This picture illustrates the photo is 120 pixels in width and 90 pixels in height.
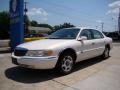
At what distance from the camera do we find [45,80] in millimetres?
4805

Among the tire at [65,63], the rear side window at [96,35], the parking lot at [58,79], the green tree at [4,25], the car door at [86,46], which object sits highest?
the green tree at [4,25]

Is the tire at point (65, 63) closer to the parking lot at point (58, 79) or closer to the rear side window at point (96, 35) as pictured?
the parking lot at point (58, 79)

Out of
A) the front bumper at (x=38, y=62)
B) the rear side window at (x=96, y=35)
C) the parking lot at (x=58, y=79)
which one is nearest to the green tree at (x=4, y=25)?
the rear side window at (x=96, y=35)

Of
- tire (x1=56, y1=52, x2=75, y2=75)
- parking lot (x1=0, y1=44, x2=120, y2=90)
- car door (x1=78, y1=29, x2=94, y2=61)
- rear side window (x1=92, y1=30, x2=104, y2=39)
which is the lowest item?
parking lot (x1=0, y1=44, x2=120, y2=90)

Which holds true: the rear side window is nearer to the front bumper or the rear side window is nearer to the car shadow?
the car shadow

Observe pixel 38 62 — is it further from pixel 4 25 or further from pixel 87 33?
pixel 4 25

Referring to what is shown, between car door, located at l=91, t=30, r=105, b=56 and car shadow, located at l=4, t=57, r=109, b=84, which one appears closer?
car shadow, located at l=4, t=57, r=109, b=84

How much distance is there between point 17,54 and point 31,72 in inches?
31.7

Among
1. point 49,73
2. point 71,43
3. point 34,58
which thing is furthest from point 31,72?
point 71,43

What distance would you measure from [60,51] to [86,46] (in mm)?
1499

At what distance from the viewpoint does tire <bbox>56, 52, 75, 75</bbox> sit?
5125mm

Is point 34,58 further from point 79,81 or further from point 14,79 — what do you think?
point 79,81

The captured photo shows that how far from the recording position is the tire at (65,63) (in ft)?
16.8

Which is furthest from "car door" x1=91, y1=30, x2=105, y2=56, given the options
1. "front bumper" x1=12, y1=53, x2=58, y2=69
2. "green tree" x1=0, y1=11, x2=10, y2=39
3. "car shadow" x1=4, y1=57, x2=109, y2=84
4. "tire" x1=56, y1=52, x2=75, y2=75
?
"green tree" x1=0, y1=11, x2=10, y2=39
